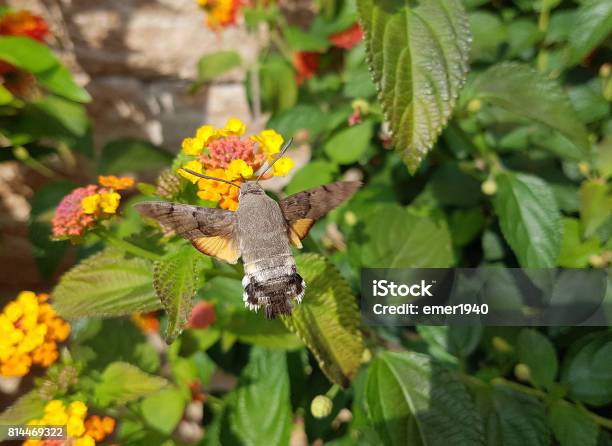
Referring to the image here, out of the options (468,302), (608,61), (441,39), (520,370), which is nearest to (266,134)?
(441,39)

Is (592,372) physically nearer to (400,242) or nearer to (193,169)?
(400,242)

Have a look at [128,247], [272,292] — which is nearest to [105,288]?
[128,247]

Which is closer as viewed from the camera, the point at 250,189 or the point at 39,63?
the point at 250,189

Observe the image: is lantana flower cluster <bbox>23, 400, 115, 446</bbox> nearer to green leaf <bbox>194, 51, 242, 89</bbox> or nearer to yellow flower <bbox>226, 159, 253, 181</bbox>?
yellow flower <bbox>226, 159, 253, 181</bbox>

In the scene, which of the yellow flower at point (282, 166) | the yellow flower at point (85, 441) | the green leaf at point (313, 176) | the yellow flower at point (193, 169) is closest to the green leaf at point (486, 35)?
the green leaf at point (313, 176)

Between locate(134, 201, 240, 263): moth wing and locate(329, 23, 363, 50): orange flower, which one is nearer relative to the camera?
locate(134, 201, 240, 263): moth wing

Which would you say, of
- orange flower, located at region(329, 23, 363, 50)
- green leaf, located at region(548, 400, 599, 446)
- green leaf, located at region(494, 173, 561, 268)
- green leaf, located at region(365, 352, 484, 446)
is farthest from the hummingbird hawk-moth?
orange flower, located at region(329, 23, 363, 50)

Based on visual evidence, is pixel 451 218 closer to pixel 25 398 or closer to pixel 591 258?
pixel 591 258
